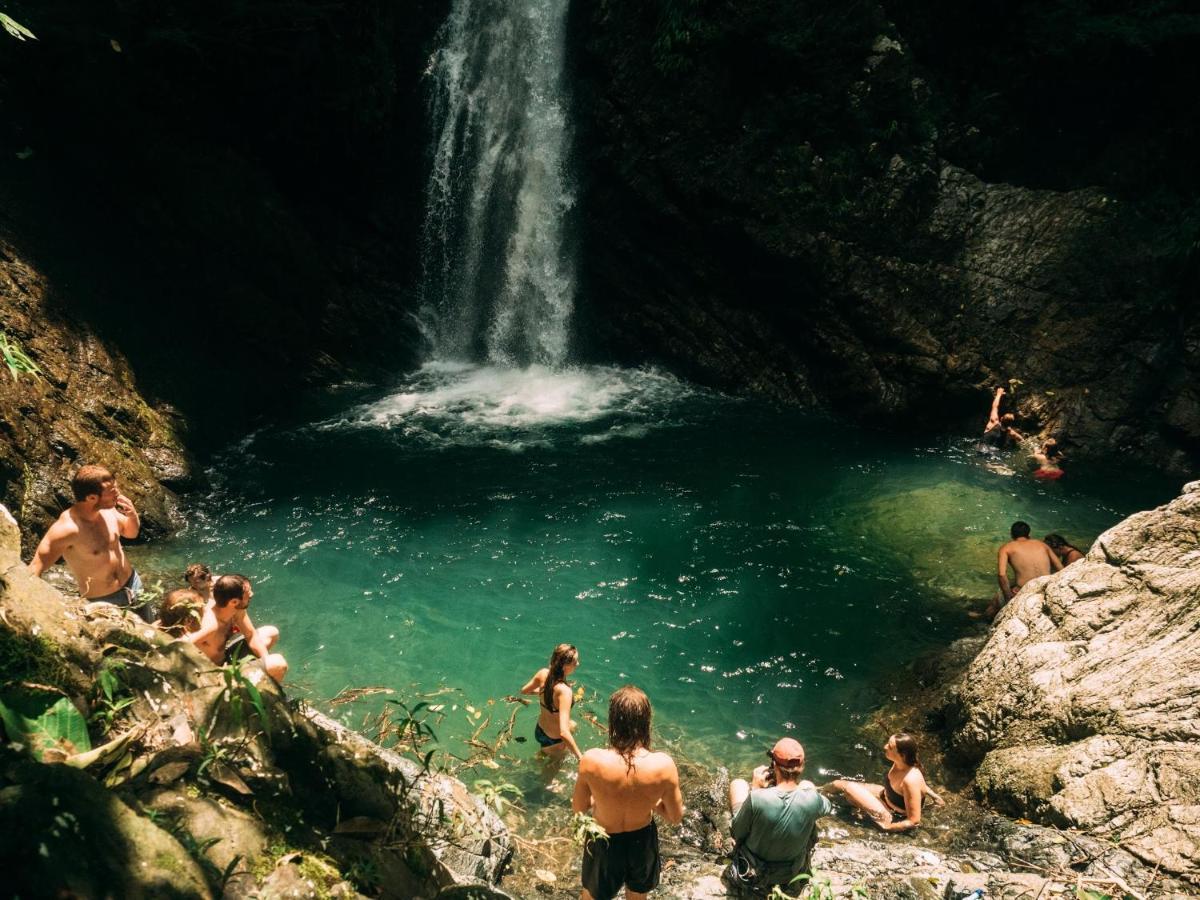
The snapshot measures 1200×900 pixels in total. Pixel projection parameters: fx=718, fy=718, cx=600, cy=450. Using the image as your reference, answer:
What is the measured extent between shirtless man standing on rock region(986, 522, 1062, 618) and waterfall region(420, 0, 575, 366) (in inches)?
445

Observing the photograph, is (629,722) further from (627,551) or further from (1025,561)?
(1025,561)

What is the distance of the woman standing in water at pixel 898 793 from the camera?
17.5 ft

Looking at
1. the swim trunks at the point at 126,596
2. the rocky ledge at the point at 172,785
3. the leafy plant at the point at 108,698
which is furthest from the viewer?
the swim trunks at the point at 126,596

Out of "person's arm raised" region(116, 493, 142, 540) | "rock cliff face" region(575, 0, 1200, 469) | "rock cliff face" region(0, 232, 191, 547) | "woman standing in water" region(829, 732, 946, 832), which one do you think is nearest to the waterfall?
"rock cliff face" region(575, 0, 1200, 469)

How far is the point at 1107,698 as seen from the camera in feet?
16.7

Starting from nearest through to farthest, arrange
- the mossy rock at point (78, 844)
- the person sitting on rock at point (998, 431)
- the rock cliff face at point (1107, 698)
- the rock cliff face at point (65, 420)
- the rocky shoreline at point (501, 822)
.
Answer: the mossy rock at point (78, 844) → the rocky shoreline at point (501, 822) → the rock cliff face at point (1107, 698) → the rock cliff face at point (65, 420) → the person sitting on rock at point (998, 431)

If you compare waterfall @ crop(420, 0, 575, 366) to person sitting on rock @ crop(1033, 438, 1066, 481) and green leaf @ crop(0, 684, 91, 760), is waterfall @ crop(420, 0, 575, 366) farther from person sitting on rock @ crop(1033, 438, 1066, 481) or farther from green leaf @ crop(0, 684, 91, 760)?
green leaf @ crop(0, 684, 91, 760)

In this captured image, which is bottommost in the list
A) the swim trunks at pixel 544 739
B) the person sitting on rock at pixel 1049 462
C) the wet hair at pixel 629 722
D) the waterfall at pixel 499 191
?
the swim trunks at pixel 544 739

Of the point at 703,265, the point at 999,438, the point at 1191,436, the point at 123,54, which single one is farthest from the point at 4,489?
the point at 1191,436

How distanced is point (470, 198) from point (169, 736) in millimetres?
15726

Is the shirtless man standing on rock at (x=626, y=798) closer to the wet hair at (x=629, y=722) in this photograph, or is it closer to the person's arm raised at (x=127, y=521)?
the wet hair at (x=629, y=722)

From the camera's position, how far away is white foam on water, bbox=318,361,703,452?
13.4 meters

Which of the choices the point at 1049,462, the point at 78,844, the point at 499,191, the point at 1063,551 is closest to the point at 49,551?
the point at 78,844

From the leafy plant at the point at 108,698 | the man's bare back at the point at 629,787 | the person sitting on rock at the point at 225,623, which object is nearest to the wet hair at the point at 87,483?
the person sitting on rock at the point at 225,623
